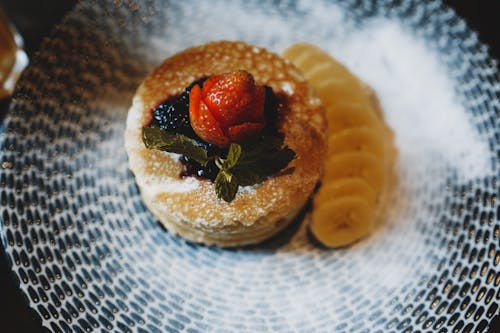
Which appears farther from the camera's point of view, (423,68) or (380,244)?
(423,68)

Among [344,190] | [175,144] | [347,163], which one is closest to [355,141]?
[347,163]

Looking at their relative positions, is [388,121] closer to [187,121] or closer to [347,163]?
[347,163]

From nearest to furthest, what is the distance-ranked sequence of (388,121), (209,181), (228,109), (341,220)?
(228,109) → (209,181) → (341,220) → (388,121)

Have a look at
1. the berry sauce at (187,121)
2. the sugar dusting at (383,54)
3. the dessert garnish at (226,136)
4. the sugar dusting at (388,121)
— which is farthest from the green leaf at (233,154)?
the sugar dusting at (383,54)

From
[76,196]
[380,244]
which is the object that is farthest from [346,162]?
[76,196]

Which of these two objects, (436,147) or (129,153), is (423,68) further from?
(129,153)

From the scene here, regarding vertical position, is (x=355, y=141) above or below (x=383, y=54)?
below
